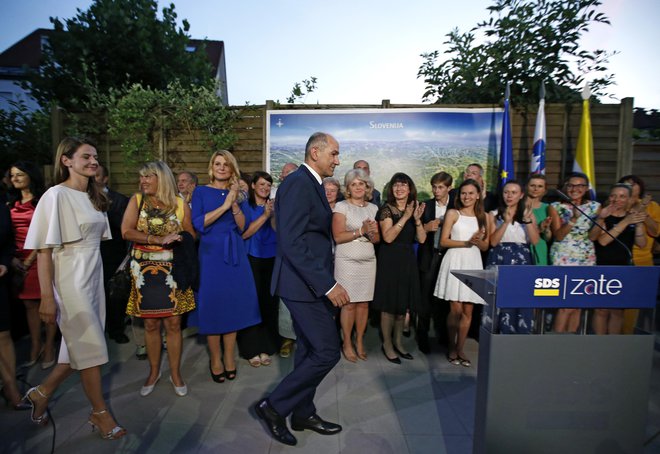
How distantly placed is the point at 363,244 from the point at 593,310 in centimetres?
246

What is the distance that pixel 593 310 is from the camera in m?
1.52

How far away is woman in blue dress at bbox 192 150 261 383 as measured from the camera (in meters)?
3.38

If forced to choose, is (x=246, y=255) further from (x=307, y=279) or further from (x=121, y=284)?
(x=307, y=279)

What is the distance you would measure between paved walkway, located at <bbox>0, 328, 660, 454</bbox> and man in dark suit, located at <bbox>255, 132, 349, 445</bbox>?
277 mm

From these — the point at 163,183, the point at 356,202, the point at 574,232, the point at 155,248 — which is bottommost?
the point at 155,248

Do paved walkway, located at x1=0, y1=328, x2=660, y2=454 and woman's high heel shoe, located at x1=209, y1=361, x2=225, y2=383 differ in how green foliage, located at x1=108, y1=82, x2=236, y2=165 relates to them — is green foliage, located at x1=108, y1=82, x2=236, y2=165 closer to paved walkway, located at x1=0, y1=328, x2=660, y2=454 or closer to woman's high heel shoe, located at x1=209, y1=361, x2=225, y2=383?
paved walkway, located at x1=0, y1=328, x2=660, y2=454

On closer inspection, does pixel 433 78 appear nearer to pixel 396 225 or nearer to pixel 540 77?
→ pixel 540 77

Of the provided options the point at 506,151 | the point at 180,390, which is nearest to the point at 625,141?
the point at 506,151

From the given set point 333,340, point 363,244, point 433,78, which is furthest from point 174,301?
point 433,78

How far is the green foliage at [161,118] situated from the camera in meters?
6.20

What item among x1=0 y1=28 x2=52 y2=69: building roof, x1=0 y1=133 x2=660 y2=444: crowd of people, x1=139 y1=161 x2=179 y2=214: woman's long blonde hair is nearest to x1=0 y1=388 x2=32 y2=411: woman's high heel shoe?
x1=0 y1=133 x2=660 y2=444: crowd of people

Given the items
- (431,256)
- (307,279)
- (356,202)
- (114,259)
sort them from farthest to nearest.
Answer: (114,259), (431,256), (356,202), (307,279)

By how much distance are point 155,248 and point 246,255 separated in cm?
80

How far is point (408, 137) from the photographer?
5.96 metres
